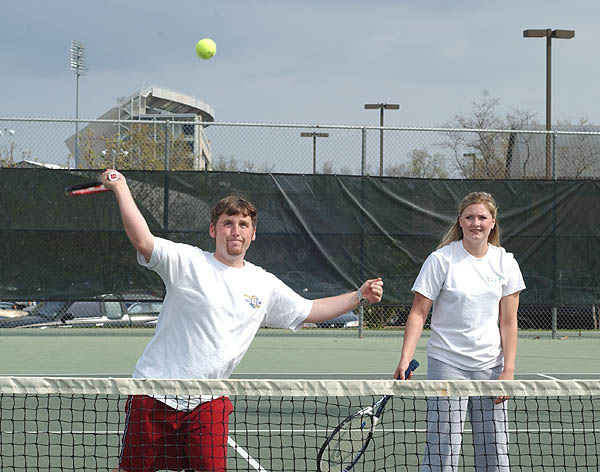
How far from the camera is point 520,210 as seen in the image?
1066 centimetres

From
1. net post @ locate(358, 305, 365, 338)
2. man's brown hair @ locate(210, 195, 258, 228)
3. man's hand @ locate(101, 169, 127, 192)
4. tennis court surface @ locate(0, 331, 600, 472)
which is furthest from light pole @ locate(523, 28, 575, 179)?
man's hand @ locate(101, 169, 127, 192)

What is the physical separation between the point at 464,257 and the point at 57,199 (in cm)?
730

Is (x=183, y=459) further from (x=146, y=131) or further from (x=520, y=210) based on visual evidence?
(x=146, y=131)

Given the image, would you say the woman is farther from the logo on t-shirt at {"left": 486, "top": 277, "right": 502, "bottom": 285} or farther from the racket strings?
the racket strings

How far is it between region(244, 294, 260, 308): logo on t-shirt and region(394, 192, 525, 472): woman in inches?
30.0

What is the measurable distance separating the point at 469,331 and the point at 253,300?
1.00m

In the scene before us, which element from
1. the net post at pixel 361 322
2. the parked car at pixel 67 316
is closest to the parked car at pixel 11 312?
the parked car at pixel 67 316

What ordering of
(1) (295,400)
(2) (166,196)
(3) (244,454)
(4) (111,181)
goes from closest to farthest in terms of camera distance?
(4) (111,181) < (3) (244,454) < (1) (295,400) < (2) (166,196)

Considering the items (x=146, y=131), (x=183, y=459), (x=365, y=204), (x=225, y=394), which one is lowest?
(x=183, y=459)

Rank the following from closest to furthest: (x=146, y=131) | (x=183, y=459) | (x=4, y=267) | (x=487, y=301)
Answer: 1. (x=183, y=459)
2. (x=487, y=301)
3. (x=4, y=267)
4. (x=146, y=131)

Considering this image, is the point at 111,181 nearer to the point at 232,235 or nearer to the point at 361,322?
the point at 232,235

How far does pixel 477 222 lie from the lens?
3676 mm

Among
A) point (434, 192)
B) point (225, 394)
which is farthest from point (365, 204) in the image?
point (225, 394)

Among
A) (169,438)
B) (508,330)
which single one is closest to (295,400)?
(508,330)
